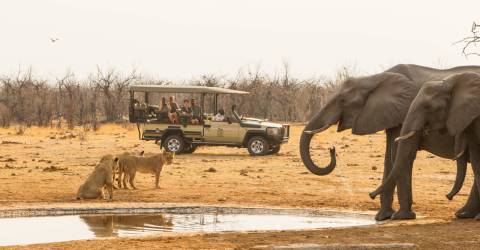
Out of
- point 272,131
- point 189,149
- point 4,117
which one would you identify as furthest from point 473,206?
point 4,117

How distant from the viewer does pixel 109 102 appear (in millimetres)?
63125

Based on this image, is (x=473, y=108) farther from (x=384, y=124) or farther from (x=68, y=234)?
(x=68, y=234)

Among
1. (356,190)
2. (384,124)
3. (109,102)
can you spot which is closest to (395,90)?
(384,124)

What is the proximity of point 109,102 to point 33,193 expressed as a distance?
43758mm

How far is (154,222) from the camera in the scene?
15.2m

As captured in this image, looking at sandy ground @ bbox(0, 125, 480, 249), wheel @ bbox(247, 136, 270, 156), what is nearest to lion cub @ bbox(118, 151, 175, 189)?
sandy ground @ bbox(0, 125, 480, 249)

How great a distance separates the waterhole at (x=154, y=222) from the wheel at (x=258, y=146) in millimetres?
13917

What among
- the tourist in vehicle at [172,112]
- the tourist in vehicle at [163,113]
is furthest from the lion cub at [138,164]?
the tourist in vehicle at [163,113]

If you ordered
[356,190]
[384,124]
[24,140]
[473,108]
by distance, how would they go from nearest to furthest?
[473,108] → [384,124] → [356,190] → [24,140]

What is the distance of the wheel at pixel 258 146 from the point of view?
3075cm

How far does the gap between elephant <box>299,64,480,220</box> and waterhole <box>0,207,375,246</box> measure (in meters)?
0.88

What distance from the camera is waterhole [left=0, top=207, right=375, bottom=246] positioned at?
13828 mm

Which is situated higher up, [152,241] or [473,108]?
[473,108]

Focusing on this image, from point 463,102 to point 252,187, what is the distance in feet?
27.7
